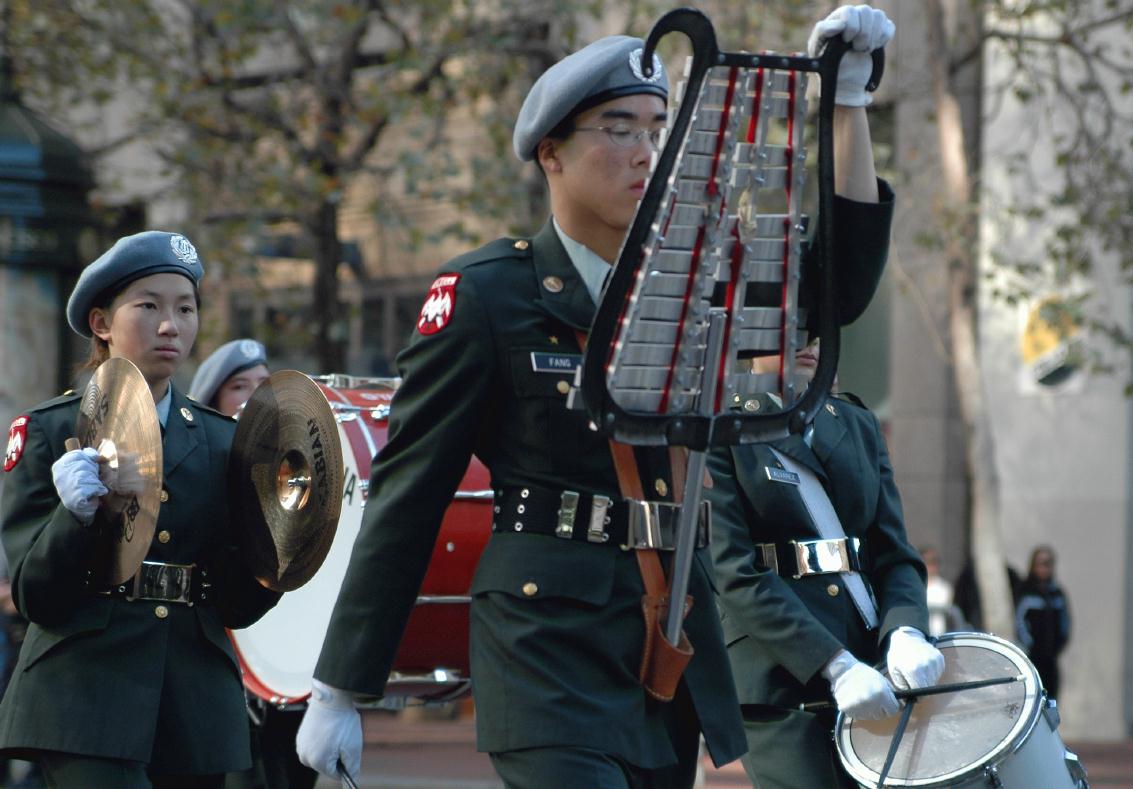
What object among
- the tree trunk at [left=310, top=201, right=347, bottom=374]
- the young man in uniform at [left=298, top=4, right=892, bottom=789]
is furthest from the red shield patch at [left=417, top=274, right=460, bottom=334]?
the tree trunk at [left=310, top=201, right=347, bottom=374]

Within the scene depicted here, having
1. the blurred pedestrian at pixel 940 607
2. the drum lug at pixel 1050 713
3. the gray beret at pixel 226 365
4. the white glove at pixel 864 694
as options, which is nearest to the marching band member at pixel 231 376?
the gray beret at pixel 226 365

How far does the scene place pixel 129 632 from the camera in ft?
16.2

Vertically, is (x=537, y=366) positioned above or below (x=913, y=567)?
above

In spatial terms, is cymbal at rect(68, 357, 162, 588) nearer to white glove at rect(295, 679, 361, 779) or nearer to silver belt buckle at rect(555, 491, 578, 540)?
white glove at rect(295, 679, 361, 779)

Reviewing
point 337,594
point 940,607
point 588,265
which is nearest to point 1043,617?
point 940,607

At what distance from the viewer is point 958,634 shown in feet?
16.6

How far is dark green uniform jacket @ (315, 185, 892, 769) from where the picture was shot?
11.7ft

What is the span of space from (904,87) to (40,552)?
13.8 m

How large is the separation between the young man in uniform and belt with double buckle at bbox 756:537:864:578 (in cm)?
148

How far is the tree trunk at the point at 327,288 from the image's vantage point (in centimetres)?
1481

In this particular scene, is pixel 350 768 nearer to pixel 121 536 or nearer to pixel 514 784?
pixel 514 784

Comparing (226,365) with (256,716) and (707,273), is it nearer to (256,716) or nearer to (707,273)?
(256,716)

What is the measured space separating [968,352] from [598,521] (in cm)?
1127

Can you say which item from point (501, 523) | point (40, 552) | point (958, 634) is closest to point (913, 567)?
point (958, 634)
